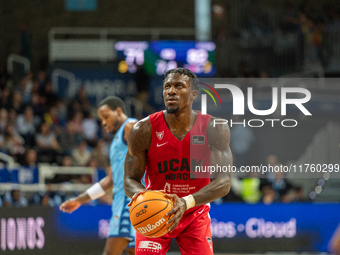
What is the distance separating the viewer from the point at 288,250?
9.32 metres

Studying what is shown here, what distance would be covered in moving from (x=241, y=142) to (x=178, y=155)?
8703mm

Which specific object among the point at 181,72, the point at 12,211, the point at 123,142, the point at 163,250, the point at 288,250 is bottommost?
the point at 288,250

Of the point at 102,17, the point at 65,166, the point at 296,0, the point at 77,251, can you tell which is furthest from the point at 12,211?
the point at 296,0

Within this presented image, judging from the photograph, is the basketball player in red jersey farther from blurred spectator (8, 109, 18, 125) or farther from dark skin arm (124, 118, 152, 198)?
blurred spectator (8, 109, 18, 125)

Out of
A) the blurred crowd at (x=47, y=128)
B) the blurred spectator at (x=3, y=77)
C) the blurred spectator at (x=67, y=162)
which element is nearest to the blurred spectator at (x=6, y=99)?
the blurred crowd at (x=47, y=128)

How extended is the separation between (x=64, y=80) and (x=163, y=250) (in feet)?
40.6

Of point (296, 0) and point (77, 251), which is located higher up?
point (296, 0)

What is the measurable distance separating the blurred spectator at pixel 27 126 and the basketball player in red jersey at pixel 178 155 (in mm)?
8454

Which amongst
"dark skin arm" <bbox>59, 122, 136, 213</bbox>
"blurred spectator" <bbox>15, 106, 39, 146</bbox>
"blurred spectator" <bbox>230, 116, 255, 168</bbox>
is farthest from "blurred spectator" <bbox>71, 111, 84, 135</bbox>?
"dark skin arm" <bbox>59, 122, 136, 213</bbox>

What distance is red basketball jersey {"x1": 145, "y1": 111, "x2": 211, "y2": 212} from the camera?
4.12 metres

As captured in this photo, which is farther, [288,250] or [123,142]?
[288,250]

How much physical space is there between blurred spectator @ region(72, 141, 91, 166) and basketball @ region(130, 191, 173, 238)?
817 cm

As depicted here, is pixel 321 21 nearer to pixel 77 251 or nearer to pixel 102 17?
pixel 102 17

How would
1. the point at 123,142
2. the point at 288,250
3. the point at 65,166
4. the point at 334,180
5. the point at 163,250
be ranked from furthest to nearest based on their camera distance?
the point at 334,180 < the point at 65,166 < the point at 288,250 < the point at 123,142 < the point at 163,250
